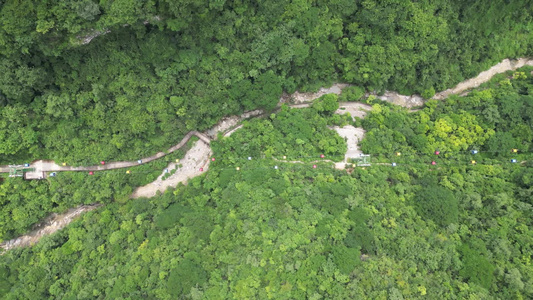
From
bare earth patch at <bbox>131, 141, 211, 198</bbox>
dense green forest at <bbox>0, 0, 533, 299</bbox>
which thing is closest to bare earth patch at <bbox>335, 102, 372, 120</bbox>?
dense green forest at <bbox>0, 0, 533, 299</bbox>

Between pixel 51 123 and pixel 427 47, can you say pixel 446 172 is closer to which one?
pixel 427 47

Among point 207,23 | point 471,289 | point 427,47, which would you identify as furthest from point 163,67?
point 471,289

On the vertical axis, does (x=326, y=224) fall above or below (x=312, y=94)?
below

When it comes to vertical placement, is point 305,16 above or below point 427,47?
above

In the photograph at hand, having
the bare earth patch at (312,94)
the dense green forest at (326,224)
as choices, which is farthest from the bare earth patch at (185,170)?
the bare earth patch at (312,94)

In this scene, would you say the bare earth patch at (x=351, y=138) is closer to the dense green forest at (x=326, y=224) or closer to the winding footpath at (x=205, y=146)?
the winding footpath at (x=205, y=146)

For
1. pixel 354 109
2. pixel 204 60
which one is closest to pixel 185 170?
pixel 204 60

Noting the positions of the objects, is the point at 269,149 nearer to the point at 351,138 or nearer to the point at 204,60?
the point at 351,138
